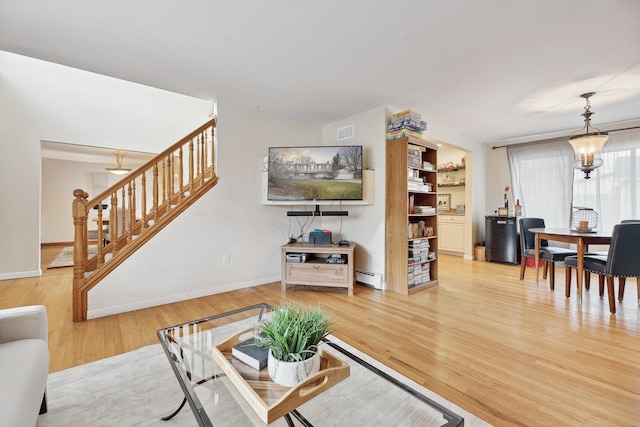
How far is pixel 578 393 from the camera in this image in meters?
1.55

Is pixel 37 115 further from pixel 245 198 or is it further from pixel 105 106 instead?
pixel 245 198

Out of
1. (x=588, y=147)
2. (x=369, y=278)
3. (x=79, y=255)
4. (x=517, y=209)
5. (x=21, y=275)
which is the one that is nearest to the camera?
(x=79, y=255)

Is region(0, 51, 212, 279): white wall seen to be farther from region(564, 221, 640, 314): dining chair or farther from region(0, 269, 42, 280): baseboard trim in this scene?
region(564, 221, 640, 314): dining chair

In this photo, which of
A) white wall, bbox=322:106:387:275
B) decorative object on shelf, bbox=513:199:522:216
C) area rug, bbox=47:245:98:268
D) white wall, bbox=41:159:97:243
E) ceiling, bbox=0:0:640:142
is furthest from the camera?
white wall, bbox=41:159:97:243

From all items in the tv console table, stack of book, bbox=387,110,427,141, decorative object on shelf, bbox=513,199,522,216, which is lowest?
the tv console table

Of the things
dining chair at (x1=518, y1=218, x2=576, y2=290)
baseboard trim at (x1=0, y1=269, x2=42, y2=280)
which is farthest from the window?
baseboard trim at (x1=0, y1=269, x2=42, y2=280)

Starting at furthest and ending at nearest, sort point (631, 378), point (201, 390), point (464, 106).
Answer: point (464, 106) → point (631, 378) → point (201, 390)

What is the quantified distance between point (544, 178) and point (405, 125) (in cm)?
348

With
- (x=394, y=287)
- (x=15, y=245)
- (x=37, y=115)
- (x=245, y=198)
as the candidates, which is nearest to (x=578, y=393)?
(x=394, y=287)

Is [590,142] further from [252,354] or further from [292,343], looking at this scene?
[252,354]

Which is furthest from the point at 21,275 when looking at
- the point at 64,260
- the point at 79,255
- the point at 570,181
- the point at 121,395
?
the point at 570,181

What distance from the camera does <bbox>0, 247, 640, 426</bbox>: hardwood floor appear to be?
59.1 inches

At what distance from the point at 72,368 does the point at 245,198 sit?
7.63ft

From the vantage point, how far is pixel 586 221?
131 inches
